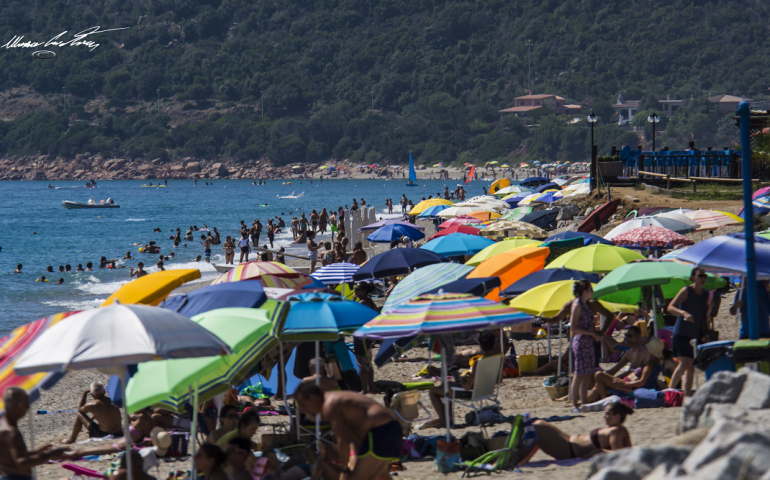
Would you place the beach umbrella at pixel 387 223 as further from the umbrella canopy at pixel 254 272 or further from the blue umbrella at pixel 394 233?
the umbrella canopy at pixel 254 272

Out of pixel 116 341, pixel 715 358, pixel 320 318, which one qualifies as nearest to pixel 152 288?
pixel 320 318

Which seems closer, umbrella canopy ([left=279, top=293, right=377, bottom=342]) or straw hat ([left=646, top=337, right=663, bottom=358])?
umbrella canopy ([left=279, top=293, right=377, bottom=342])

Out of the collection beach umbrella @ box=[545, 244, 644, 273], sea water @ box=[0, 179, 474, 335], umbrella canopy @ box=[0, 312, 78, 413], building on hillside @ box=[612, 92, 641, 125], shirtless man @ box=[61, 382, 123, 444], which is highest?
building on hillside @ box=[612, 92, 641, 125]

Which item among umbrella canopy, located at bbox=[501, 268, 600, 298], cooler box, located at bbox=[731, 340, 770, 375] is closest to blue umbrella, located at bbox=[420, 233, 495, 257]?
umbrella canopy, located at bbox=[501, 268, 600, 298]

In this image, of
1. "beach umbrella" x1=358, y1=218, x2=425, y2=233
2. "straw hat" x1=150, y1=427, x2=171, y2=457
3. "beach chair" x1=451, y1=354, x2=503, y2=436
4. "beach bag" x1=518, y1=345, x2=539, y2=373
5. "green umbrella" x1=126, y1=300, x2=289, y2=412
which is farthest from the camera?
"beach umbrella" x1=358, y1=218, x2=425, y2=233

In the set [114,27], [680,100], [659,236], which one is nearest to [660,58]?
[680,100]

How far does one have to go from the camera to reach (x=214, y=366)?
571 cm

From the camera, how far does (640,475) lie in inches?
146

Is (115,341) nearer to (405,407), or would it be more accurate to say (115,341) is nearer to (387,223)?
(405,407)

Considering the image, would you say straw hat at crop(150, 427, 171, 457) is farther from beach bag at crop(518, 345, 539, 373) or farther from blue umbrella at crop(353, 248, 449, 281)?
blue umbrella at crop(353, 248, 449, 281)

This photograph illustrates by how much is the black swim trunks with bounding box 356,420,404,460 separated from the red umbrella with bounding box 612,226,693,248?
742 cm

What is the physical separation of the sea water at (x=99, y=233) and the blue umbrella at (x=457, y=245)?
1132cm

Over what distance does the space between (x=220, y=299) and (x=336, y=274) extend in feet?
18.5

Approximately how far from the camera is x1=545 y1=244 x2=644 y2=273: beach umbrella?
9695 millimetres
